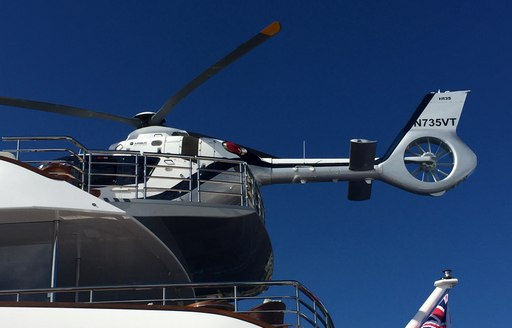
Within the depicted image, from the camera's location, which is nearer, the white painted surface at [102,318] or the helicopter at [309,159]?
the white painted surface at [102,318]

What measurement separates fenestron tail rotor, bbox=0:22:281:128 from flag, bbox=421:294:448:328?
6.46m

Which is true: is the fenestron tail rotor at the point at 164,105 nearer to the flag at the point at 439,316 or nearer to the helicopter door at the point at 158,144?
the helicopter door at the point at 158,144

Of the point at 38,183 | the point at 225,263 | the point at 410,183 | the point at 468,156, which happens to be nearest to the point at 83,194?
the point at 38,183

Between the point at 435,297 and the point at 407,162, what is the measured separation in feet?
28.4

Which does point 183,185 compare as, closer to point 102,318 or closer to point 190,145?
point 190,145

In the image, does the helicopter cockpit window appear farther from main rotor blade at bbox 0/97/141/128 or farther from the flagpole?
the flagpole

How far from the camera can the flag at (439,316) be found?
1128 cm

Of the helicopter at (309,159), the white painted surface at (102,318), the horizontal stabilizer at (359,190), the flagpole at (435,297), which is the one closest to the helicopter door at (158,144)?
the helicopter at (309,159)

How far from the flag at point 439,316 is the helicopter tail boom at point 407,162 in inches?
233

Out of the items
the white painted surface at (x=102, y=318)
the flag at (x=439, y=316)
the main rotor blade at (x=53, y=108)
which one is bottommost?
the flag at (x=439, y=316)

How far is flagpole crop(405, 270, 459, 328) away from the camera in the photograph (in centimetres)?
1094

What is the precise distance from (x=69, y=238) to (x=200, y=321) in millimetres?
3641

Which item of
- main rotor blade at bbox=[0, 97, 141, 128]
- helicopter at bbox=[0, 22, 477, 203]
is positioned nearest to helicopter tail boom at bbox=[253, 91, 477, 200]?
helicopter at bbox=[0, 22, 477, 203]

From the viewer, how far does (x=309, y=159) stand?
1736 centimetres
